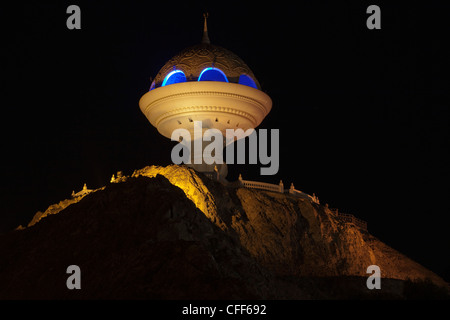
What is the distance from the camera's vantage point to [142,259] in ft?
75.0

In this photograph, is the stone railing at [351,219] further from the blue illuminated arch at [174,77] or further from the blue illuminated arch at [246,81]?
the blue illuminated arch at [174,77]

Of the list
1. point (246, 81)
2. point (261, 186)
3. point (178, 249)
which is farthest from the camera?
point (246, 81)

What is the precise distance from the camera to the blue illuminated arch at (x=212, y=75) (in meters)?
34.5

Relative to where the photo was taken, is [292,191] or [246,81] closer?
[292,191]

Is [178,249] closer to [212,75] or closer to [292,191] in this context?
[292,191]

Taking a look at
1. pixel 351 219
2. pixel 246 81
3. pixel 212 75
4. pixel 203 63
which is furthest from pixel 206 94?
pixel 351 219

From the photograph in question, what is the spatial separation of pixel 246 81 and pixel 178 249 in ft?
47.3

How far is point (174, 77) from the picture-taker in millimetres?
35406

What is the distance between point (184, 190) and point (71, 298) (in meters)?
8.63

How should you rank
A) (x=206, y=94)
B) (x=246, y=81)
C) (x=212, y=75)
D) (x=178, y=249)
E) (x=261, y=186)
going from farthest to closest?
(x=246, y=81) → (x=212, y=75) → (x=261, y=186) → (x=206, y=94) → (x=178, y=249)

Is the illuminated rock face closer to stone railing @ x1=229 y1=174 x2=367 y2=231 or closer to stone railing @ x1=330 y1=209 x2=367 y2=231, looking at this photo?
stone railing @ x1=229 y1=174 x2=367 y2=231

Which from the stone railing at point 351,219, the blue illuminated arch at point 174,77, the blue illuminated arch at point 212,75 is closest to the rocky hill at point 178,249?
the stone railing at point 351,219
